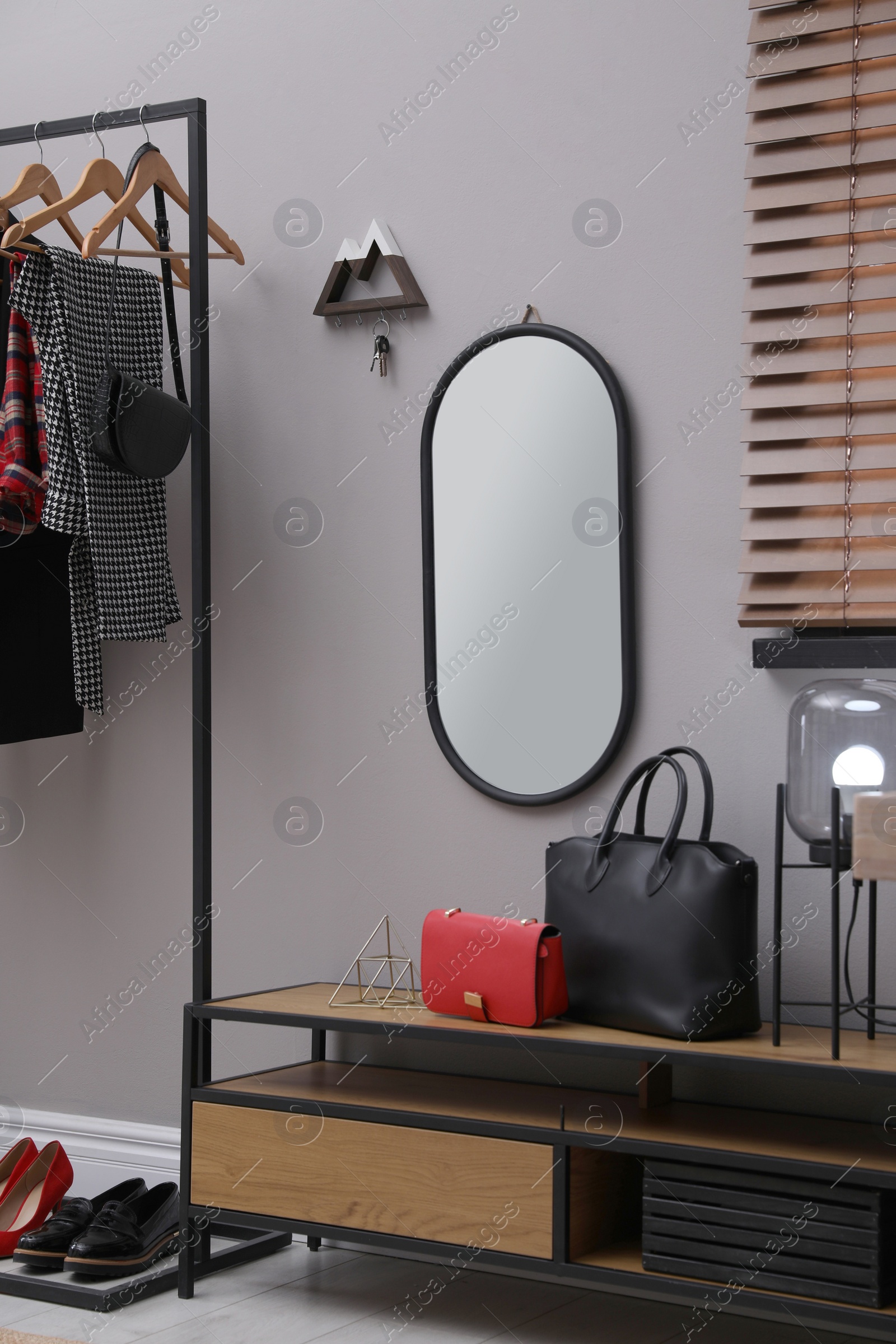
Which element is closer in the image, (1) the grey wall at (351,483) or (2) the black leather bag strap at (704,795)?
(2) the black leather bag strap at (704,795)

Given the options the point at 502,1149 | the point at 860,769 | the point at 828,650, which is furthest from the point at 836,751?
the point at 502,1149

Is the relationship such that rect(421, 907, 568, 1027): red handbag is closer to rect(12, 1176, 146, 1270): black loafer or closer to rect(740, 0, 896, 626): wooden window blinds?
rect(740, 0, 896, 626): wooden window blinds

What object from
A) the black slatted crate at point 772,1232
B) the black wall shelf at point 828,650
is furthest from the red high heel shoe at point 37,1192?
the black wall shelf at point 828,650

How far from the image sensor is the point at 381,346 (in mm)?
2420

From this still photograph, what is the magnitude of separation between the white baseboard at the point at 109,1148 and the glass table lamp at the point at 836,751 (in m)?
→ 1.48

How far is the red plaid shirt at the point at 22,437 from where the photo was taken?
86.5 inches

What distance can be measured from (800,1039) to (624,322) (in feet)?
4.14

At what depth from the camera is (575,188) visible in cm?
226

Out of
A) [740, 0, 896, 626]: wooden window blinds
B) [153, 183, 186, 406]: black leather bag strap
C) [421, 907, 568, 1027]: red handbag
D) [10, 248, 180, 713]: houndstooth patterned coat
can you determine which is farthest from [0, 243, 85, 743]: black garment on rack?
[740, 0, 896, 626]: wooden window blinds

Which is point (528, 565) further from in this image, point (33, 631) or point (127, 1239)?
point (127, 1239)

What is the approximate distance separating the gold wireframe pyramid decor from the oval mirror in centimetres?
36

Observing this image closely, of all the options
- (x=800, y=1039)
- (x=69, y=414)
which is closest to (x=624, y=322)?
(x=69, y=414)

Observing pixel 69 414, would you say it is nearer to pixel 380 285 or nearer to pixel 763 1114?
pixel 380 285

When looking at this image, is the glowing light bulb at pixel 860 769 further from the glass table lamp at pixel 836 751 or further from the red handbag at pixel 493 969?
the red handbag at pixel 493 969
